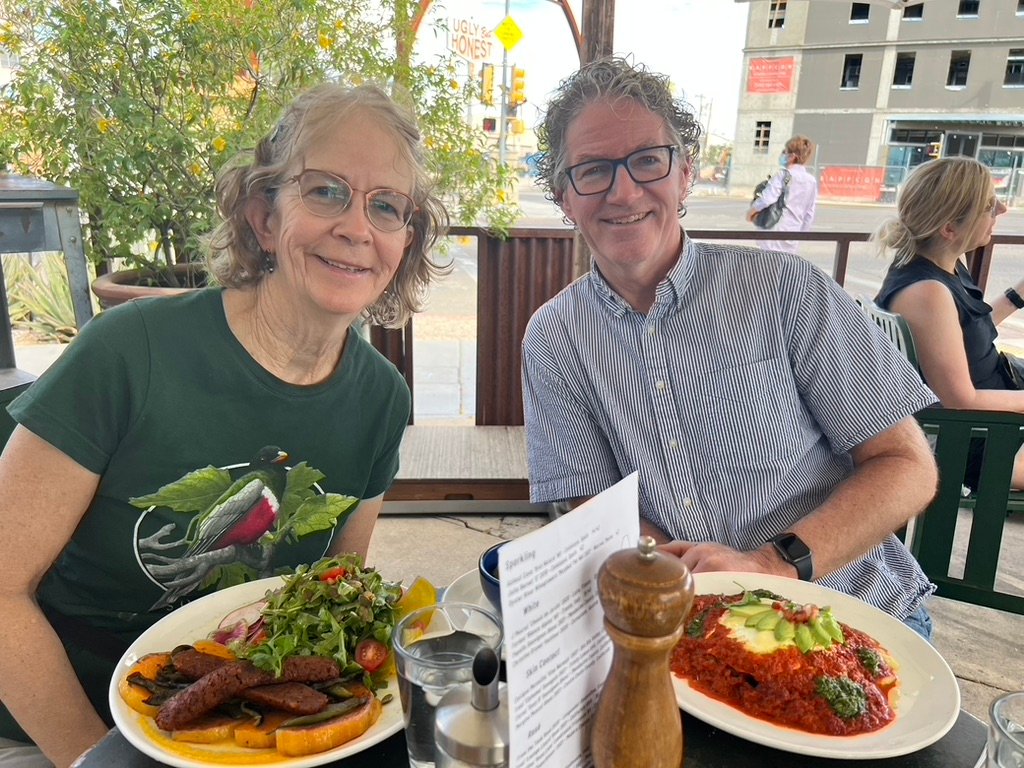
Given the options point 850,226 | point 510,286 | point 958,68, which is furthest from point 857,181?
point 510,286

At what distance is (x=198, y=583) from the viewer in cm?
125

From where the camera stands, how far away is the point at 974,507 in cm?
161

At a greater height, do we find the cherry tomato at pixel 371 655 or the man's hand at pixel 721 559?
the cherry tomato at pixel 371 655

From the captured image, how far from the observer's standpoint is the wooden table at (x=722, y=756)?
0.75m

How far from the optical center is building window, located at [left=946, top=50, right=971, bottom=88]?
1075 inches

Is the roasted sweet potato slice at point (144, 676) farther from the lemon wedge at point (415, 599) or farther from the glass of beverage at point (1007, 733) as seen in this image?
the glass of beverage at point (1007, 733)

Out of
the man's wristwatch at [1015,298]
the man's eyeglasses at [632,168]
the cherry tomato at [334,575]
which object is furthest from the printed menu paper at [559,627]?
the man's wristwatch at [1015,298]

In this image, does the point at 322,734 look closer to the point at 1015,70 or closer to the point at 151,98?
the point at 151,98

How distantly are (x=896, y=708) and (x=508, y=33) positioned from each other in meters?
4.12

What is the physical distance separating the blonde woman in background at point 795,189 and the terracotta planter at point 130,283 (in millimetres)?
4993

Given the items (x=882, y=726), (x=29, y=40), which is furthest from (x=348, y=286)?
(x=29, y=40)

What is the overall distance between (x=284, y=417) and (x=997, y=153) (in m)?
29.8

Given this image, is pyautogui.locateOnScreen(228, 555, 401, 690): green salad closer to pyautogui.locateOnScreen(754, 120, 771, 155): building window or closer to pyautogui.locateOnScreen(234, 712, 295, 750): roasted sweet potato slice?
pyautogui.locateOnScreen(234, 712, 295, 750): roasted sweet potato slice

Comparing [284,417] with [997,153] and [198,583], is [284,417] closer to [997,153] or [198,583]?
[198,583]
